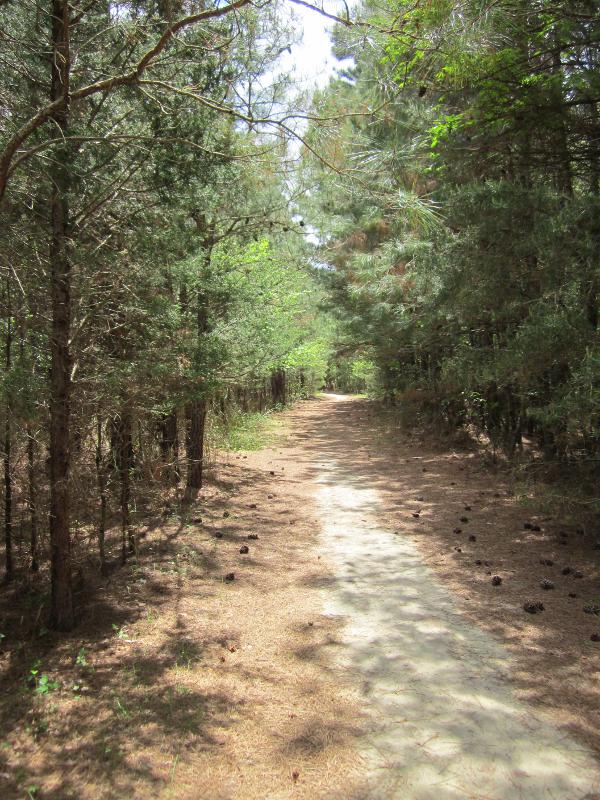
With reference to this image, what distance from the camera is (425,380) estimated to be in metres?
14.3

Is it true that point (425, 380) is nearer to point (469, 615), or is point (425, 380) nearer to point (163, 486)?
point (163, 486)

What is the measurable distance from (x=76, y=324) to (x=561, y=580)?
494 centimetres

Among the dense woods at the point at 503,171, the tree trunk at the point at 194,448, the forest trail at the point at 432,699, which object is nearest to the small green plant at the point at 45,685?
the forest trail at the point at 432,699

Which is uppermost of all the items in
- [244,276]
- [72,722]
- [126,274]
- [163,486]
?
[244,276]

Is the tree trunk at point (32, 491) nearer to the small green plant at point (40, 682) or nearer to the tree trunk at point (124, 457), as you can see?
the tree trunk at point (124, 457)

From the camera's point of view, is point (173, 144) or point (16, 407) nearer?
point (16, 407)

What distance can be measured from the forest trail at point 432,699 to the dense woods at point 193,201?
78.3 inches

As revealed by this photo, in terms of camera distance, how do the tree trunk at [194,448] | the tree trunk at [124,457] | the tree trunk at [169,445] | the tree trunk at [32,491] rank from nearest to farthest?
1. the tree trunk at [32,491]
2. the tree trunk at [124,457]
3. the tree trunk at [169,445]
4. the tree trunk at [194,448]

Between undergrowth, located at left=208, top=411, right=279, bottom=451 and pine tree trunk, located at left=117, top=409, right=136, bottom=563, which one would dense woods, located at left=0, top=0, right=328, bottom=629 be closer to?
pine tree trunk, located at left=117, top=409, right=136, bottom=563

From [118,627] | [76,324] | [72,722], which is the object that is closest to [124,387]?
[76,324]

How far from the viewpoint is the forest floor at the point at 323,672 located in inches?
103

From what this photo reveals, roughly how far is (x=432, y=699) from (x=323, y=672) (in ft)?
2.50

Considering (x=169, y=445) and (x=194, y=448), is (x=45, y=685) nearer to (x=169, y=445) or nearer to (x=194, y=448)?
(x=169, y=445)

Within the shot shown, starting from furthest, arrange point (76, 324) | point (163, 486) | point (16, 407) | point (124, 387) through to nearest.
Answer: point (163, 486) < point (124, 387) < point (76, 324) < point (16, 407)
